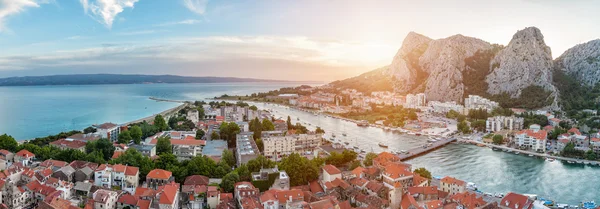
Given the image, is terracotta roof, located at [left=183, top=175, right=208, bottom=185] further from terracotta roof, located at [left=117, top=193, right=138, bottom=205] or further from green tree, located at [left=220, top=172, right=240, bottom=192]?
terracotta roof, located at [left=117, top=193, right=138, bottom=205]

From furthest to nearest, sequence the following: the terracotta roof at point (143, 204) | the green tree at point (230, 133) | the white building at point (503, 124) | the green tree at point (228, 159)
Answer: the white building at point (503, 124), the green tree at point (230, 133), the green tree at point (228, 159), the terracotta roof at point (143, 204)

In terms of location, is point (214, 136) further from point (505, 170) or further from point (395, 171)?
point (505, 170)

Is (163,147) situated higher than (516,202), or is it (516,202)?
(163,147)

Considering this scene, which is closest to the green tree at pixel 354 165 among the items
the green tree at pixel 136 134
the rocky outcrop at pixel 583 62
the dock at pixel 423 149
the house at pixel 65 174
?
the dock at pixel 423 149

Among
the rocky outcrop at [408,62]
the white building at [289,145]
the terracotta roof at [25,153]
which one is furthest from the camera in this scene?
the rocky outcrop at [408,62]

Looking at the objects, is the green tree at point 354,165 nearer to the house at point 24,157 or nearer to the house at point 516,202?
the house at point 516,202

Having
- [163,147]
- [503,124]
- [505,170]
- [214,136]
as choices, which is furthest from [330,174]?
[503,124]

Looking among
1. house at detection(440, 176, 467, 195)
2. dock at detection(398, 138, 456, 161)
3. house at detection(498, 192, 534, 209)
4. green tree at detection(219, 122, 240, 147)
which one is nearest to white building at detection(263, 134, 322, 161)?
green tree at detection(219, 122, 240, 147)
